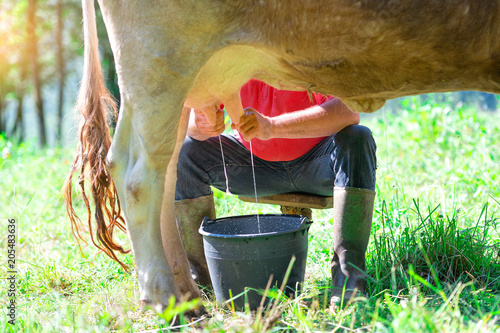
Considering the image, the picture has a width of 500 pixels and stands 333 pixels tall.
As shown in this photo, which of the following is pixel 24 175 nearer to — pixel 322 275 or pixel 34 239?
pixel 34 239

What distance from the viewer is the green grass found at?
177 centimetres

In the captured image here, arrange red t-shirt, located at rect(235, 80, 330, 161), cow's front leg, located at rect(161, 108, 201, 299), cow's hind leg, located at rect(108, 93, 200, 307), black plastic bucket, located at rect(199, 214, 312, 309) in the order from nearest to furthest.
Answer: cow's hind leg, located at rect(108, 93, 200, 307)
black plastic bucket, located at rect(199, 214, 312, 309)
cow's front leg, located at rect(161, 108, 201, 299)
red t-shirt, located at rect(235, 80, 330, 161)

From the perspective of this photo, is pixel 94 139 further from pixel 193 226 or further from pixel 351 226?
pixel 351 226

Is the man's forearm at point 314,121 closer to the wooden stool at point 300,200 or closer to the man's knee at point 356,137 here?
the man's knee at point 356,137

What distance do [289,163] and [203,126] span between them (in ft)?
1.73

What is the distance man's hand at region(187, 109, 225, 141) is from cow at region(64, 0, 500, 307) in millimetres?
397

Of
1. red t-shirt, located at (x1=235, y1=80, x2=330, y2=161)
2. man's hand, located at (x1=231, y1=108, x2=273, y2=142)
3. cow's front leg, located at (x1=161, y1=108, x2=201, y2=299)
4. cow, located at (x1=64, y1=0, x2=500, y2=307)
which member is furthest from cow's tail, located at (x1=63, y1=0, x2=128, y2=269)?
red t-shirt, located at (x1=235, y1=80, x2=330, y2=161)

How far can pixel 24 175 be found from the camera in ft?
17.7

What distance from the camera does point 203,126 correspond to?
100 inches

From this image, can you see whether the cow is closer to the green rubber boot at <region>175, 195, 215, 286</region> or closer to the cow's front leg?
the cow's front leg

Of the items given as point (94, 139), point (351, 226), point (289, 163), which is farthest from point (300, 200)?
point (94, 139)

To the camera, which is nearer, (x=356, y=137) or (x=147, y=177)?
(x=147, y=177)

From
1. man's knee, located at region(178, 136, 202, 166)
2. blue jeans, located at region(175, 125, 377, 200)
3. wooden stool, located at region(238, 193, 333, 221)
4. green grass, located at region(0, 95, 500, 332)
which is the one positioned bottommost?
green grass, located at region(0, 95, 500, 332)

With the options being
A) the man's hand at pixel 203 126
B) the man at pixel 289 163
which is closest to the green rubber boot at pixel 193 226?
the man at pixel 289 163
